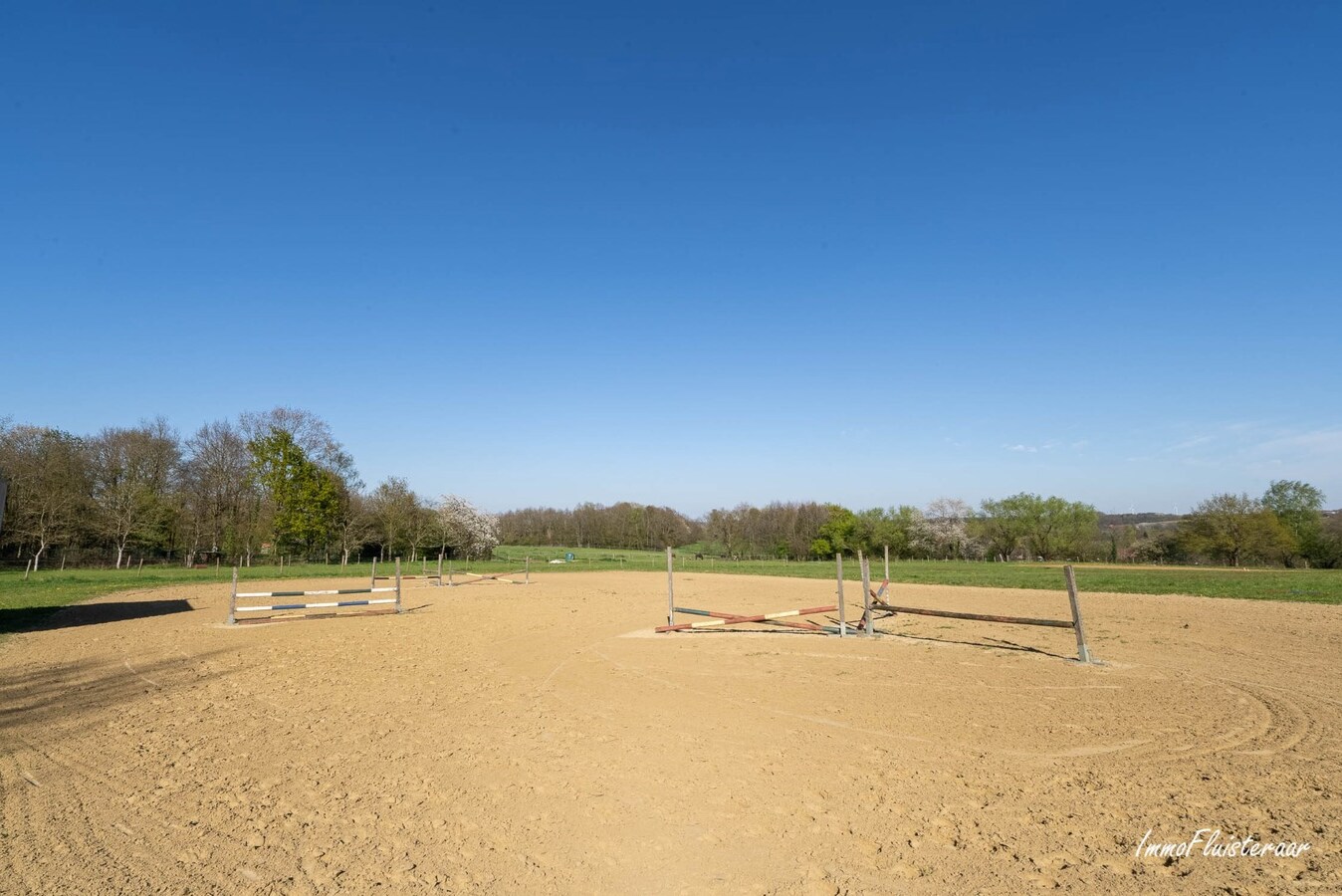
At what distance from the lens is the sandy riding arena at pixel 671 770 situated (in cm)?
419

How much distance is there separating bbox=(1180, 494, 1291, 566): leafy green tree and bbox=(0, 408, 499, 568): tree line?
77.5 meters

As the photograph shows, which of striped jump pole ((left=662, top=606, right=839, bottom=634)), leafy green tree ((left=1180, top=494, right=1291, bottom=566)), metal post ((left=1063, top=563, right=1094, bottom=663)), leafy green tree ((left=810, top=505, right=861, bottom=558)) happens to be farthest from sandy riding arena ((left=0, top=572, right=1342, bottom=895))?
leafy green tree ((left=810, top=505, right=861, bottom=558))

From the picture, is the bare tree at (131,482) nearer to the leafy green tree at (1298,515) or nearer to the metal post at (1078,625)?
the metal post at (1078,625)

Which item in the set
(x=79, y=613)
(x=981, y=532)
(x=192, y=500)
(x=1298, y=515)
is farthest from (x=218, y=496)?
(x=1298, y=515)

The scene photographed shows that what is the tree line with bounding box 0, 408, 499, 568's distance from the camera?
42.4 metres

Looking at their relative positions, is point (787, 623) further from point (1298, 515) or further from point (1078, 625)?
point (1298, 515)

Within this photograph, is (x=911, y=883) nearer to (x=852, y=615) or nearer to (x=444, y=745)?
(x=444, y=745)

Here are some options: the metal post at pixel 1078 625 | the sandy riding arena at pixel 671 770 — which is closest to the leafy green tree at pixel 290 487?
the sandy riding arena at pixel 671 770

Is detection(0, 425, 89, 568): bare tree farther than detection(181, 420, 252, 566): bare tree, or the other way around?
detection(181, 420, 252, 566): bare tree

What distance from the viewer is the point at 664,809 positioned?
17.0 feet

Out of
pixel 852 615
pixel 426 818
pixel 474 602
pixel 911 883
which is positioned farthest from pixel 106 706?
pixel 852 615

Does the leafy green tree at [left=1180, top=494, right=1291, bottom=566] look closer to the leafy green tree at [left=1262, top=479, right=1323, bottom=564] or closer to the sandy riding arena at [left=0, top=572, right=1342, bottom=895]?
the leafy green tree at [left=1262, top=479, right=1323, bottom=564]

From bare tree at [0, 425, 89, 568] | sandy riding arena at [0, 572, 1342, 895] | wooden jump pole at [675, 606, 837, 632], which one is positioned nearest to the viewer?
sandy riding arena at [0, 572, 1342, 895]

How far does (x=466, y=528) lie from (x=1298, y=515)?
85.9m
